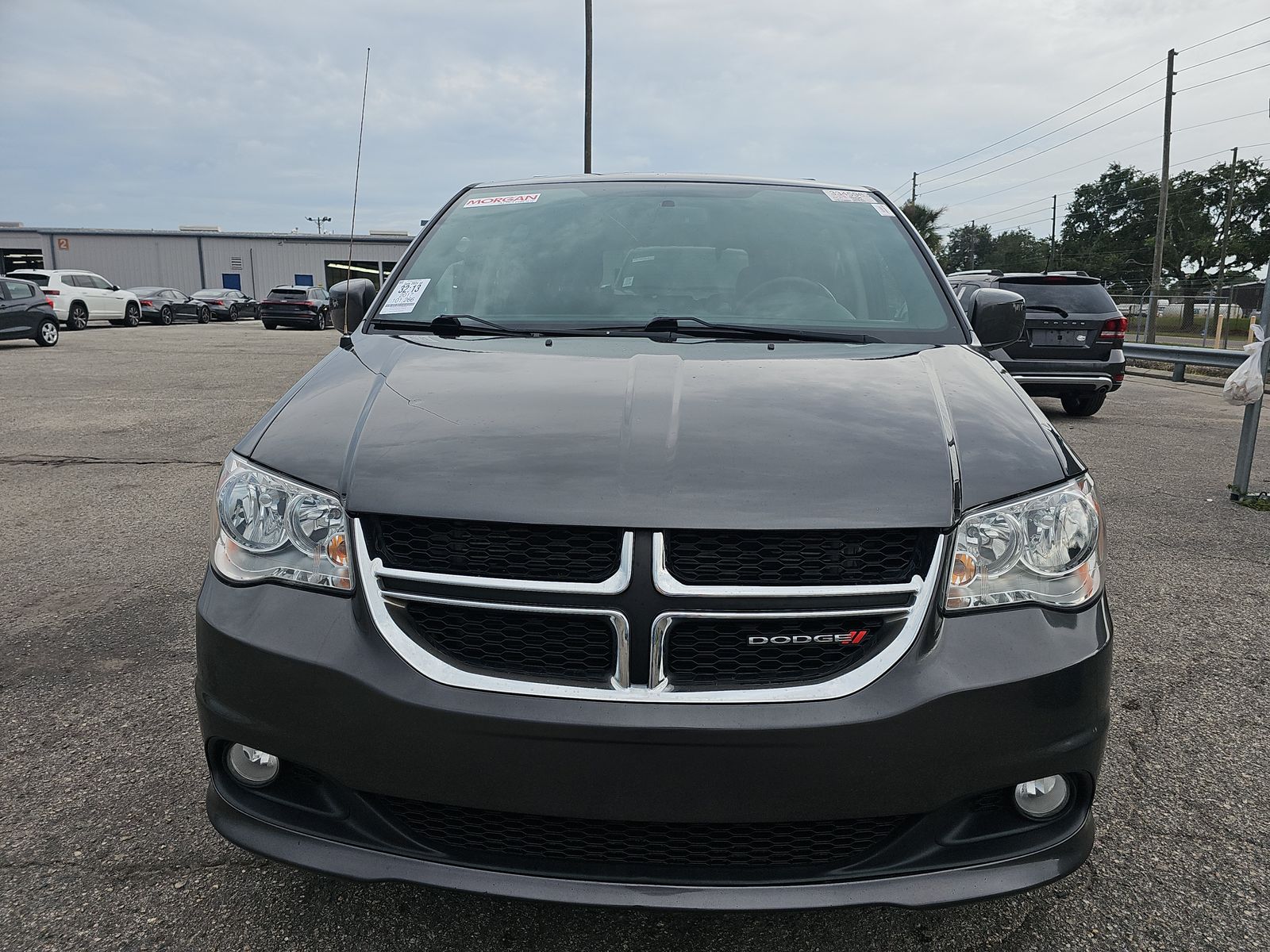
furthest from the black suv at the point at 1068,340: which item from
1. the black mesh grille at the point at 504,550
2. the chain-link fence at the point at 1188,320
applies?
the chain-link fence at the point at 1188,320

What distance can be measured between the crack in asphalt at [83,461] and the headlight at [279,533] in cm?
545

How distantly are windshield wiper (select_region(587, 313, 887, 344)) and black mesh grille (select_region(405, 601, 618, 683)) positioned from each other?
117 centimetres

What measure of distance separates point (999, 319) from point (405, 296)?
1867 mm

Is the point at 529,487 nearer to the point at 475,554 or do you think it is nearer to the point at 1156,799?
the point at 475,554

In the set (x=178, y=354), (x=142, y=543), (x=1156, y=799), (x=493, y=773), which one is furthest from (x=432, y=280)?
(x=178, y=354)

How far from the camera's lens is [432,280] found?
296 cm

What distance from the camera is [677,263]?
296 cm

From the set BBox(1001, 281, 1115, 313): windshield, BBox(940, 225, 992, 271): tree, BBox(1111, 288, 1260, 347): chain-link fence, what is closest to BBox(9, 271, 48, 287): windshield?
BBox(1001, 281, 1115, 313): windshield

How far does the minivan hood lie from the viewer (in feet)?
5.46

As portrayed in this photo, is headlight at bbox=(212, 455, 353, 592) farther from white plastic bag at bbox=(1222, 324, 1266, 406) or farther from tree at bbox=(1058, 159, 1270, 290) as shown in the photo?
tree at bbox=(1058, 159, 1270, 290)

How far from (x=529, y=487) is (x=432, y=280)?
1.49 meters

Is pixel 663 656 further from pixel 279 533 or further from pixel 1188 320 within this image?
pixel 1188 320

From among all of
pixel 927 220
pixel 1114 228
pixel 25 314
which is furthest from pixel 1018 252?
pixel 25 314

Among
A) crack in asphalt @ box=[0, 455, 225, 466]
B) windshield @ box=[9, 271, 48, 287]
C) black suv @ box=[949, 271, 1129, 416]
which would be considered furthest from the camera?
windshield @ box=[9, 271, 48, 287]
